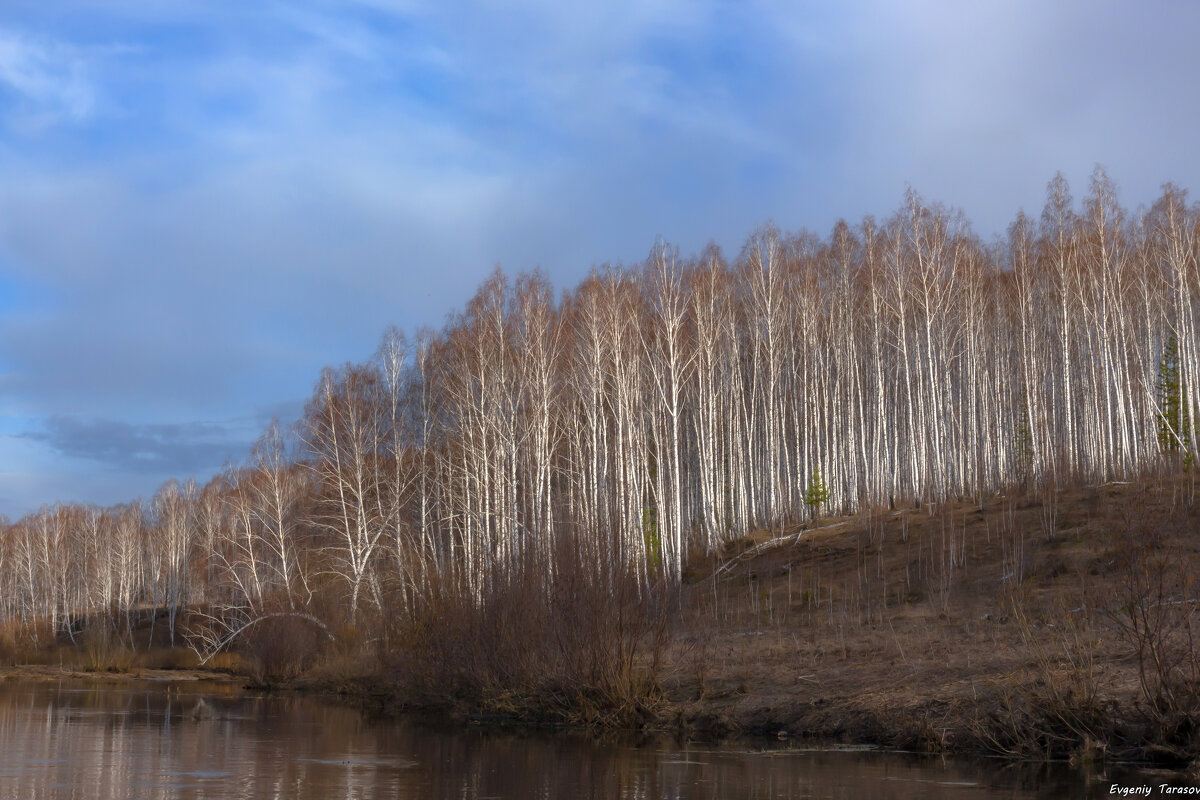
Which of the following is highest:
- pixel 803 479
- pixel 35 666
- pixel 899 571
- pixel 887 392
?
pixel 887 392

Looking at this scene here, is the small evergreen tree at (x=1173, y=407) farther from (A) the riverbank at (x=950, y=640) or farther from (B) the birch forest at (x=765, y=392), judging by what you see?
(A) the riverbank at (x=950, y=640)

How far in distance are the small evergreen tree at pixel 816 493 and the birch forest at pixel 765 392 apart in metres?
0.35

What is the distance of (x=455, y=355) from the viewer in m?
41.3

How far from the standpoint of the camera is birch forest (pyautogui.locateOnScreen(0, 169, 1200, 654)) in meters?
38.2

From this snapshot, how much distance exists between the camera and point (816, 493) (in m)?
40.5

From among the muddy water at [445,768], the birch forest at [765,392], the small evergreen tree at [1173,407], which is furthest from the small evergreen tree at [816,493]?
the muddy water at [445,768]

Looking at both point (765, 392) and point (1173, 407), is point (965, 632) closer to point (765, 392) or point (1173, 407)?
point (765, 392)

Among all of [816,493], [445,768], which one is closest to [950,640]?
[445,768]

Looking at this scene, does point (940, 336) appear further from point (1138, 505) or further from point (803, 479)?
point (1138, 505)

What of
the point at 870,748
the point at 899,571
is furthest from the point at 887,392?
the point at 870,748

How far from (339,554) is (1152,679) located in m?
40.3

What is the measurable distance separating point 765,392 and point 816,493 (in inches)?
298

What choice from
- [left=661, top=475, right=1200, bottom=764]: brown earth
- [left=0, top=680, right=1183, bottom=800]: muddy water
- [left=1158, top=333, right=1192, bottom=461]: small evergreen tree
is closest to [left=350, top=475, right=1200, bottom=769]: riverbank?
[left=661, top=475, right=1200, bottom=764]: brown earth

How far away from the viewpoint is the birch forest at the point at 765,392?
38.2 metres
